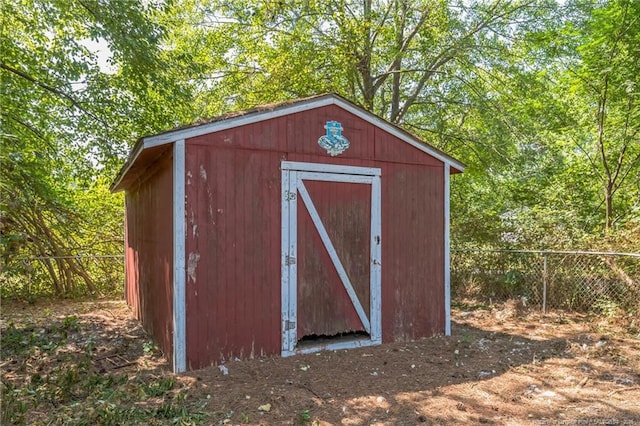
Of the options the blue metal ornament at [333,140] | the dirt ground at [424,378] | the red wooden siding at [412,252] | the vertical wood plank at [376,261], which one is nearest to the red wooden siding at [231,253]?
the dirt ground at [424,378]

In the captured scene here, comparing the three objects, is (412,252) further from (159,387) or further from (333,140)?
(159,387)

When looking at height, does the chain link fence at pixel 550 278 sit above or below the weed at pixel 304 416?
above

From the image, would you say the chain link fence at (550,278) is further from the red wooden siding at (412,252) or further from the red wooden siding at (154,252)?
the red wooden siding at (154,252)

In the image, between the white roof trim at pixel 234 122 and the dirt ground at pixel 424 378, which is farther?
the white roof trim at pixel 234 122

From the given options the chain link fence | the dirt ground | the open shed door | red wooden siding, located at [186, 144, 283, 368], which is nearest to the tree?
the dirt ground

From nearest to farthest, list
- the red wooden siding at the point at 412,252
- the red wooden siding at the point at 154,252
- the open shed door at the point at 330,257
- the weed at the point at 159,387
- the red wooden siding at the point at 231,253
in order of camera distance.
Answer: the weed at the point at 159,387 → the red wooden siding at the point at 231,253 → the red wooden siding at the point at 154,252 → the open shed door at the point at 330,257 → the red wooden siding at the point at 412,252

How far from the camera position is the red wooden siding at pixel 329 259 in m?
4.83

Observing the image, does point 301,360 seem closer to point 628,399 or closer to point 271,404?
point 271,404

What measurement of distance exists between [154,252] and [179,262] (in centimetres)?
139

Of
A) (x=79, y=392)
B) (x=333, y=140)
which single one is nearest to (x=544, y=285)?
(x=333, y=140)

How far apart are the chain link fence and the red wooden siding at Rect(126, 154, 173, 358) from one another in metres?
5.86

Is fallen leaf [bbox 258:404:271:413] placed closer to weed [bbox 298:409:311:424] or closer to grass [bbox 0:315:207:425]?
weed [bbox 298:409:311:424]

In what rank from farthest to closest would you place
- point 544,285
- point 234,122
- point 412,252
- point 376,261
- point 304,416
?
point 544,285
point 412,252
point 376,261
point 234,122
point 304,416

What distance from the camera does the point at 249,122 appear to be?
177 inches
